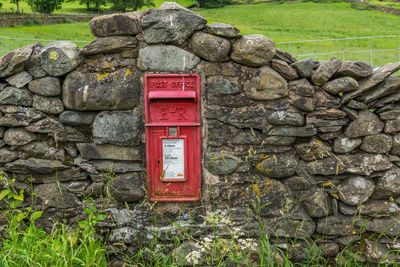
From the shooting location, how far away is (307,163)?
2859mm

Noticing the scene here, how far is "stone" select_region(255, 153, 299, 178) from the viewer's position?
2.83 meters

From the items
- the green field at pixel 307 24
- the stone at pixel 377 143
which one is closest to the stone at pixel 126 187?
the stone at pixel 377 143

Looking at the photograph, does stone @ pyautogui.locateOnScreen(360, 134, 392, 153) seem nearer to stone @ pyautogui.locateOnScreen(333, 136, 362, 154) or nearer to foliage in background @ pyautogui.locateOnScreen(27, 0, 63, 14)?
stone @ pyautogui.locateOnScreen(333, 136, 362, 154)

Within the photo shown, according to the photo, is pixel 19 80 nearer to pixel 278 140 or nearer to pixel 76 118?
pixel 76 118

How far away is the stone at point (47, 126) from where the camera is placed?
2.76 meters

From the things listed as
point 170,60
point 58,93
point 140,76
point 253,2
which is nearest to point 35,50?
point 58,93

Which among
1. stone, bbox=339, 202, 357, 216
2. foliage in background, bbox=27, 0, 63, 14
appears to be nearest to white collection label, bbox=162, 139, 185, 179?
stone, bbox=339, 202, 357, 216

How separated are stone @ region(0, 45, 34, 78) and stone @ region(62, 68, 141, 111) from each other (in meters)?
0.37

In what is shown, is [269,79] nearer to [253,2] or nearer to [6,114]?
[6,114]

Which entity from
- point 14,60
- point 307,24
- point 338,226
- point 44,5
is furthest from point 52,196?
point 44,5

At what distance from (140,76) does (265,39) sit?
1131 millimetres

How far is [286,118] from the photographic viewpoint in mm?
2758

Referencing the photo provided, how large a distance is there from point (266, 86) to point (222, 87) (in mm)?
383

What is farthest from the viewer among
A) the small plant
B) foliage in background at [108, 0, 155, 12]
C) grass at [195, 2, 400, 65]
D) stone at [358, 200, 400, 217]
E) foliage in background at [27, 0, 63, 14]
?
foliage in background at [108, 0, 155, 12]
